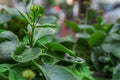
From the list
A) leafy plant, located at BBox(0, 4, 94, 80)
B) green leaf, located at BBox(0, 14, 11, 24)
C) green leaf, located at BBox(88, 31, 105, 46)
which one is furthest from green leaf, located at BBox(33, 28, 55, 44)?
green leaf, located at BBox(88, 31, 105, 46)

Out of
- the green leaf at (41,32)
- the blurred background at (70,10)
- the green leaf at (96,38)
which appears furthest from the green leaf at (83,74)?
the green leaf at (96,38)

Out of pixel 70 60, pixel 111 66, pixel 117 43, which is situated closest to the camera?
pixel 70 60

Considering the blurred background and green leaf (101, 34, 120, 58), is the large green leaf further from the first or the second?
green leaf (101, 34, 120, 58)

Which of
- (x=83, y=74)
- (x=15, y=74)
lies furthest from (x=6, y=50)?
(x=83, y=74)

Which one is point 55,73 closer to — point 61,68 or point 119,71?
point 61,68

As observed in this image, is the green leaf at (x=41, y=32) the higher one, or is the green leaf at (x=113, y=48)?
the green leaf at (x=41, y=32)

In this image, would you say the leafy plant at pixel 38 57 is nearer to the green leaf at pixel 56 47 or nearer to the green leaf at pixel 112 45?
the green leaf at pixel 56 47

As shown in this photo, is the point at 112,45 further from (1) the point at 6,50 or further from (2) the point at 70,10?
(2) the point at 70,10

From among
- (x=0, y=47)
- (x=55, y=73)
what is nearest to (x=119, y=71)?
(x=55, y=73)
